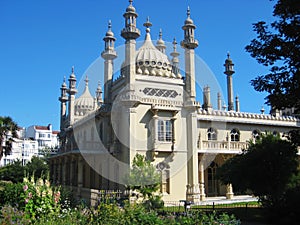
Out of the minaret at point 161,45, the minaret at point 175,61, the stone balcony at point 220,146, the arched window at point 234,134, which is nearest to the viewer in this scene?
the stone balcony at point 220,146

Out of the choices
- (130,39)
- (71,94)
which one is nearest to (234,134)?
(130,39)

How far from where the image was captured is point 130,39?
89.4 feet

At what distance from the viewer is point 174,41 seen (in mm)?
37562

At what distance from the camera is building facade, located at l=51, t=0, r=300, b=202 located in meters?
26.2

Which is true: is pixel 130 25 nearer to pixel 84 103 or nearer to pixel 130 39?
pixel 130 39

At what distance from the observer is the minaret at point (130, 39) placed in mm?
26362

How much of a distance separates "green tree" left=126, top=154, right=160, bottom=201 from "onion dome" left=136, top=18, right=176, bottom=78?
27.6 feet

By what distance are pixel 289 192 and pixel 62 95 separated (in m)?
33.8

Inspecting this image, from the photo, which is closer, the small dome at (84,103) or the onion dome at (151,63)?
the onion dome at (151,63)

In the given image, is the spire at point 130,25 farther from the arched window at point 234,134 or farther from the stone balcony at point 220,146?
the arched window at point 234,134

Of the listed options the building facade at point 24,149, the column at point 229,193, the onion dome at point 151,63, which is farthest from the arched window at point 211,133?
the building facade at point 24,149

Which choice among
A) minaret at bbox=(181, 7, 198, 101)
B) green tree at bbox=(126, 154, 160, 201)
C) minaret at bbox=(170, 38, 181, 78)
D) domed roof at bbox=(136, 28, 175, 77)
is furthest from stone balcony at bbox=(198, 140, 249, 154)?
green tree at bbox=(126, 154, 160, 201)

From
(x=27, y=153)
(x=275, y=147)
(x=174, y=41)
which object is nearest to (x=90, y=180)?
(x=174, y=41)

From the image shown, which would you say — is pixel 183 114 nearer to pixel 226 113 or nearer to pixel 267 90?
pixel 226 113
